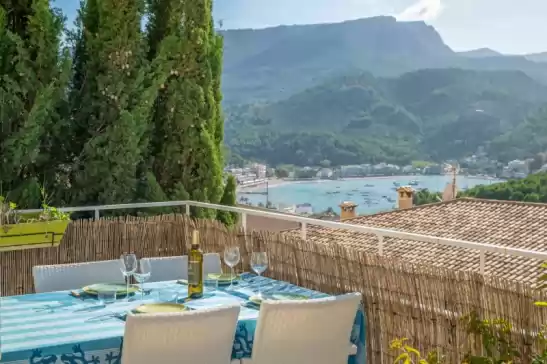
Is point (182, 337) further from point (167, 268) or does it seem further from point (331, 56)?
point (331, 56)

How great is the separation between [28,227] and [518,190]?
15526 millimetres

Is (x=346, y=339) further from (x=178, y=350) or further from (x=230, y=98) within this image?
(x=230, y=98)

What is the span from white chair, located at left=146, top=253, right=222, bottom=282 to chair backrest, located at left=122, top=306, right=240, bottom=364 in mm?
1398

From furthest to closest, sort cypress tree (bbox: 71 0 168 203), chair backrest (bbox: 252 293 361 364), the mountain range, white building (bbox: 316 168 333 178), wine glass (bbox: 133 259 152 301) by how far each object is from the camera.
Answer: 1. the mountain range
2. white building (bbox: 316 168 333 178)
3. cypress tree (bbox: 71 0 168 203)
4. wine glass (bbox: 133 259 152 301)
5. chair backrest (bbox: 252 293 361 364)

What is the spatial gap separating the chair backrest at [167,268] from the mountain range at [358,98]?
11832mm

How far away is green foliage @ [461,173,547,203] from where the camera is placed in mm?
17125

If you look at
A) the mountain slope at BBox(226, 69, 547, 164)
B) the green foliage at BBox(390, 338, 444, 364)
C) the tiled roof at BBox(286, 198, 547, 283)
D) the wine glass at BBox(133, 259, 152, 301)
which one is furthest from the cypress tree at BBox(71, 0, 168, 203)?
the mountain slope at BBox(226, 69, 547, 164)

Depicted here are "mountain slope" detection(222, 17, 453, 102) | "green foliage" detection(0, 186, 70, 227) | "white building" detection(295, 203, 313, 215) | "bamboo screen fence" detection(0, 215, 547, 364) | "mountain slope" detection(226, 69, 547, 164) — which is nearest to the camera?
"bamboo screen fence" detection(0, 215, 547, 364)

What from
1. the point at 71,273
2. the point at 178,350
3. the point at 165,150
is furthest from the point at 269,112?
the point at 178,350

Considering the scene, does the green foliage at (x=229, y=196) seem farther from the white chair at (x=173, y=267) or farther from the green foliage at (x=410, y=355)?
the green foliage at (x=410, y=355)

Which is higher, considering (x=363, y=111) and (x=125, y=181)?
(x=363, y=111)

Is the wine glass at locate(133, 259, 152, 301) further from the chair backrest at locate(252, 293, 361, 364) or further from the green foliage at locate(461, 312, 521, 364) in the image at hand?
the green foliage at locate(461, 312, 521, 364)

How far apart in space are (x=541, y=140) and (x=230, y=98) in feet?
26.7

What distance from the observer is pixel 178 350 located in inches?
97.7
